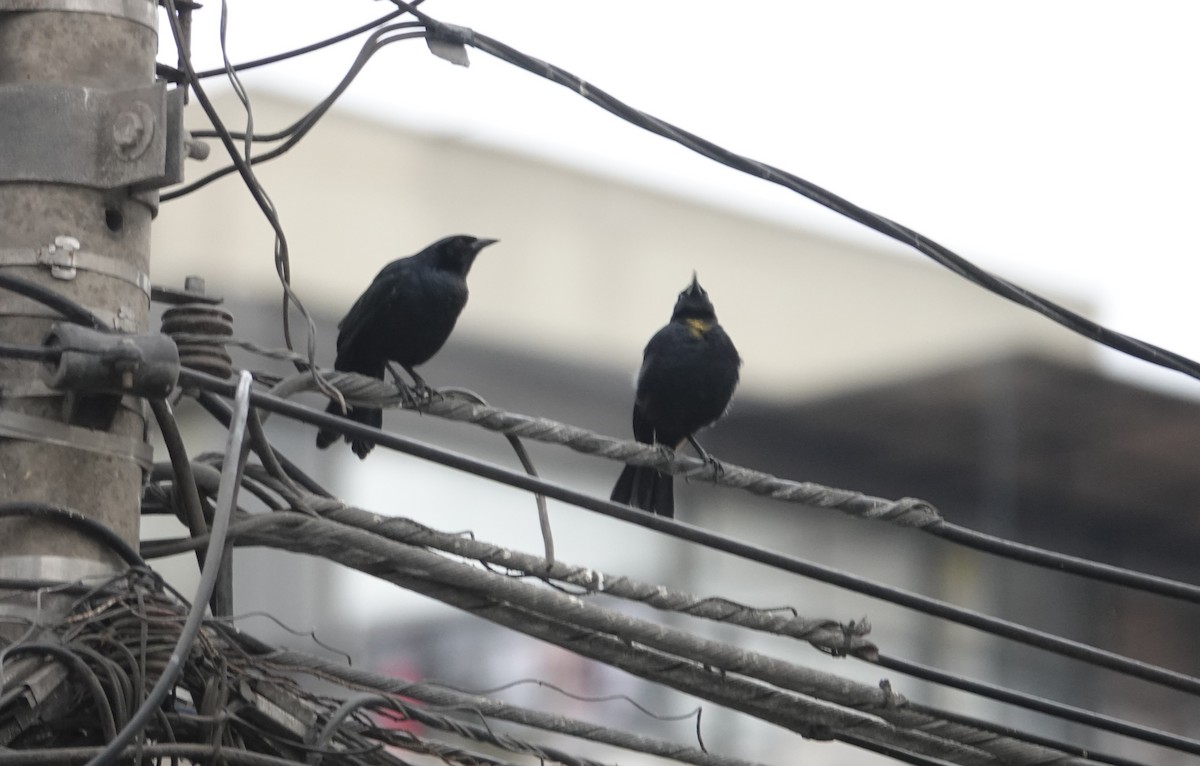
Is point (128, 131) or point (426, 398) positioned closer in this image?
point (128, 131)

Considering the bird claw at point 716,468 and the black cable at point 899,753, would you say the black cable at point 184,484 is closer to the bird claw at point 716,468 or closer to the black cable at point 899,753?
the bird claw at point 716,468

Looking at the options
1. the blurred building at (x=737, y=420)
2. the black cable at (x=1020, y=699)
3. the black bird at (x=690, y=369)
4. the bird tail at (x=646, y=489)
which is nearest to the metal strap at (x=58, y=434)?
the black cable at (x=1020, y=699)

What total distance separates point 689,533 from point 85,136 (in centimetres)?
158

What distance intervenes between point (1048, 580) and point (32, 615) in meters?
19.1

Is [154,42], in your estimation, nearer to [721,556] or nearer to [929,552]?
[721,556]

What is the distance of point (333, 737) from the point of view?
12.4 ft

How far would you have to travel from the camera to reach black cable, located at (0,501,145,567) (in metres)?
3.46

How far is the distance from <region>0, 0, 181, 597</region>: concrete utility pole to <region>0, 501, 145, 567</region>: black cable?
0.03m

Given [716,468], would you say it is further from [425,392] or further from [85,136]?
[85,136]

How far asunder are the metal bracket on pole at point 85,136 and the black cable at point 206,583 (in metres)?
0.52

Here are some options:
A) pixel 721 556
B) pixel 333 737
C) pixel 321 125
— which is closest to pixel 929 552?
pixel 721 556

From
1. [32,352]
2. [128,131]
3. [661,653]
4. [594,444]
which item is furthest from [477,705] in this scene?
[128,131]

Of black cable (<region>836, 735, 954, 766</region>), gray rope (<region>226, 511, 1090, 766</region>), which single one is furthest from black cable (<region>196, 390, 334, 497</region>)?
black cable (<region>836, 735, 954, 766</region>)

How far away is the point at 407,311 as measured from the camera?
6.37 m
